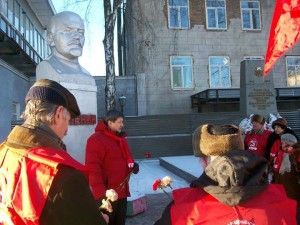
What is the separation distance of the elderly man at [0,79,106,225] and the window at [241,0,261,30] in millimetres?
21645

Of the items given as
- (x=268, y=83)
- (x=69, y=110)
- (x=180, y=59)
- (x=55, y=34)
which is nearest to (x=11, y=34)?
(x=180, y=59)

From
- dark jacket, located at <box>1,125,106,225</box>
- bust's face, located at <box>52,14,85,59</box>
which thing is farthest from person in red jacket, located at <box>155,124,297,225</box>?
bust's face, located at <box>52,14,85,59</box>

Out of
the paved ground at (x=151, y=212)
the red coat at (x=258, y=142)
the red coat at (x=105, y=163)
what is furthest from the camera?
the red coat at (x=258, y=142)

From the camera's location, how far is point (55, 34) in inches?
194

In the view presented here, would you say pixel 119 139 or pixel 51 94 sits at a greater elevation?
pixel 51 94

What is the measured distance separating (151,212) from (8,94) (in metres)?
10.1

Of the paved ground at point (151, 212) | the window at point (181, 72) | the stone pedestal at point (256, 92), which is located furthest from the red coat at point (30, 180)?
A: the window at point (181, 72)

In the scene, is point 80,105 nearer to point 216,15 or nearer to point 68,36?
point 68,36

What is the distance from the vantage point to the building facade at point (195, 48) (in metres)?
20.2

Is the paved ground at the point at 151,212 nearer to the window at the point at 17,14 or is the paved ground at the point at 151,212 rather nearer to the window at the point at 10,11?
the window at the point at 10,11

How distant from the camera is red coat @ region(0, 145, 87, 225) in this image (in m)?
1.37

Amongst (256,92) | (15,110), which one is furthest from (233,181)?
(15,110)

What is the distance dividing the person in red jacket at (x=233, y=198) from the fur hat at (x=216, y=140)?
0.06 meters

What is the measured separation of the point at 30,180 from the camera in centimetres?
141
